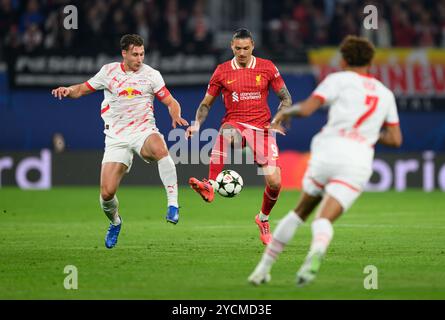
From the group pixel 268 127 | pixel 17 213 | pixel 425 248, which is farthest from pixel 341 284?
pixel 17 213

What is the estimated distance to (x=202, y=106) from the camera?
40.7 ft

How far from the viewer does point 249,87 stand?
489 inches

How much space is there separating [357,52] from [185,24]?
57.9 feet

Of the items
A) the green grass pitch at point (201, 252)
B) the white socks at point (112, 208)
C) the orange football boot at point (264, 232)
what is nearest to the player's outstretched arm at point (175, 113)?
the white socks at point (112, 208)

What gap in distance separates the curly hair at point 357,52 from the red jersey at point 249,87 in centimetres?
425

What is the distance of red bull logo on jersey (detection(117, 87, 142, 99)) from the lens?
1180 cm

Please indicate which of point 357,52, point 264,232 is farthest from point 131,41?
point 357,52

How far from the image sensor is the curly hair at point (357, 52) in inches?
320

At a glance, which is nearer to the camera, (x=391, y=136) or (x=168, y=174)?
(x=391, y=136)

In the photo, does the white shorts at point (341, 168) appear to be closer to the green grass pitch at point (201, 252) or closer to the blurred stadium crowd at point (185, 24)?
the green grass pitch at point (201, 252)

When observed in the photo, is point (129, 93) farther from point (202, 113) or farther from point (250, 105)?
point (250, 105)

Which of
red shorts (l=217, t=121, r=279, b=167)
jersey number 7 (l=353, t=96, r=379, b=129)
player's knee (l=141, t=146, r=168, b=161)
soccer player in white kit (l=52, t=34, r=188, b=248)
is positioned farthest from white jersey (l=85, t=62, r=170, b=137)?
jersey number 7 (l=353, t=96, r=379, b=129)

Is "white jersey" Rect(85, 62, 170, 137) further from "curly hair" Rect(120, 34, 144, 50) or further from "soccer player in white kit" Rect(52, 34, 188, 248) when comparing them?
"curly hair" Rect(120, 34, 144, 50)
